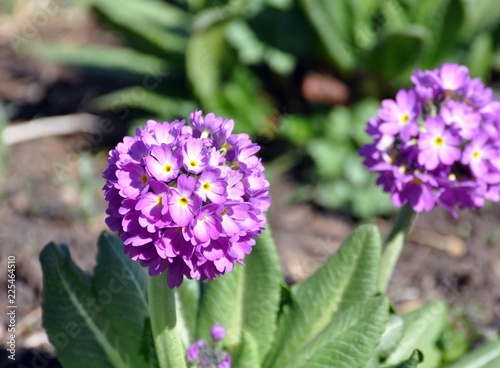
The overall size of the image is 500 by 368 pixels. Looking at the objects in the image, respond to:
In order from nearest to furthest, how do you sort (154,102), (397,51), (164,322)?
(164,322) → (397,51) → (154,102)

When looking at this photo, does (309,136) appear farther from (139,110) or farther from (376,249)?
(376,249)

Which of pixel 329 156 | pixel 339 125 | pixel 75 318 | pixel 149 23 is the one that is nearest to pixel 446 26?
pixel 339 125

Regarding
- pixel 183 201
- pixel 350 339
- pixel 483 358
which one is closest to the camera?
pixel 183 201

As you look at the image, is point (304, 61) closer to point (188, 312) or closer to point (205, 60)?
point (205, 60)

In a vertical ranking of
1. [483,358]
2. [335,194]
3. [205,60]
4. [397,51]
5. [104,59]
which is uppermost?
[397,51]

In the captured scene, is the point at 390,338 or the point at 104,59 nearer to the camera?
the point at 390,338

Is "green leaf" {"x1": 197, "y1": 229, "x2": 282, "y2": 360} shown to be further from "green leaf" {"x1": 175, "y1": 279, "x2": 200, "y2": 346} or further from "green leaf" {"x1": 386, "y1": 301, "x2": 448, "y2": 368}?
"green leaf" {"x1": 386, "y1": 301, "x2": 448, "y2": 368}

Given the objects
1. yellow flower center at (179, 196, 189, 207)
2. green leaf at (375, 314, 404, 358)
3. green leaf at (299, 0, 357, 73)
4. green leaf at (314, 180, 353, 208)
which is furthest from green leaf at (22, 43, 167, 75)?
yellow flower center at (179, 196, 189, 207)

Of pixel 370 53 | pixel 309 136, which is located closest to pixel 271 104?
pixel 309 136
